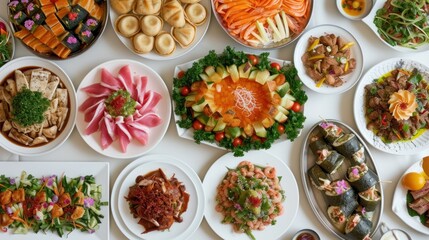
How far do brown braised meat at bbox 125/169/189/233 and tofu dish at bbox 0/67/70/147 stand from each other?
821mm

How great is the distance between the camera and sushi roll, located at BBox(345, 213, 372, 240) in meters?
4.19

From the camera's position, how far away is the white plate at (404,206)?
435 cm

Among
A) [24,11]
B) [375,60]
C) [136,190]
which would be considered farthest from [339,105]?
[24,11]

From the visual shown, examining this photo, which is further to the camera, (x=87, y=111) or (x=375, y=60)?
(x=375, y=60)

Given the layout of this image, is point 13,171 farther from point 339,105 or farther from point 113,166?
point 339,105

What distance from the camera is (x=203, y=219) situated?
4289 mm

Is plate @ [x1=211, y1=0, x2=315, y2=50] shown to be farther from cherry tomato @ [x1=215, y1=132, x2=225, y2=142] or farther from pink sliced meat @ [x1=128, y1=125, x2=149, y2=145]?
pink sliced meat @ [x1=128, y1=125, x2=149, y2=145]

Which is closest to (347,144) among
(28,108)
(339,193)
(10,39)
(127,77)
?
(339,193)

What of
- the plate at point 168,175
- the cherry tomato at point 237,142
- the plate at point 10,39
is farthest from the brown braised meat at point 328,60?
the plate at point 10,39

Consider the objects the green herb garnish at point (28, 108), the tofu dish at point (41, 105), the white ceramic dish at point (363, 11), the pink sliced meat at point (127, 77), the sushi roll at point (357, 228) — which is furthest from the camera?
the white ceramic dish at point (363, 11)

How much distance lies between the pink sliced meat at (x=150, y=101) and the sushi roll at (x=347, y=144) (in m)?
1.54

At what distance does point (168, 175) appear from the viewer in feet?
13.8

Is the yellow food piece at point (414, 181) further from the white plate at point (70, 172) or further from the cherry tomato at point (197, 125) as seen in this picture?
the white plate at point (70, 172)

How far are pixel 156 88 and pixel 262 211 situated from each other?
4.40ft
